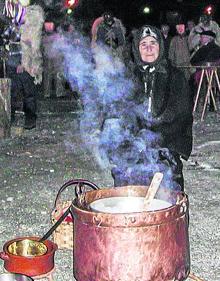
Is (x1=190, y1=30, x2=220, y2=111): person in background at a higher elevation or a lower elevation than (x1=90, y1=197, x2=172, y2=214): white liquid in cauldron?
higher

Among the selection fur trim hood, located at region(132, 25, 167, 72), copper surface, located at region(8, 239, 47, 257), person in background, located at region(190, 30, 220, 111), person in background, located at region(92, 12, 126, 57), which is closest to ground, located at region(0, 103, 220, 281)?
copper surface, located at region(8, 239, 47, 257)

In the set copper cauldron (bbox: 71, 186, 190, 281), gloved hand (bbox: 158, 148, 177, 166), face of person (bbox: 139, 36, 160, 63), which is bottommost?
copper cauldron (bbox: 71, 186, 190, 281)

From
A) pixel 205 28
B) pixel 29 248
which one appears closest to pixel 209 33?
pixel 205 28

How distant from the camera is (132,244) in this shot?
346 centimetres

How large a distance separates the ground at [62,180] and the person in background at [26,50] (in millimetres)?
649

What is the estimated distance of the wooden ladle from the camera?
3762 millimetres

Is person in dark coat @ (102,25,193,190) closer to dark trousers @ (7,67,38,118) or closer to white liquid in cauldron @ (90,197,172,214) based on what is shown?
white liquid in cauldron @ (90,197,172,214)

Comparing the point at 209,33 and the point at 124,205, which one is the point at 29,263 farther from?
the point at 209,33

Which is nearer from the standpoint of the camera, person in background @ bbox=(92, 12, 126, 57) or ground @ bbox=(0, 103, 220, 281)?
ground @ bbox=(0, 103, 220, 281)

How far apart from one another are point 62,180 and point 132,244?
150 inches

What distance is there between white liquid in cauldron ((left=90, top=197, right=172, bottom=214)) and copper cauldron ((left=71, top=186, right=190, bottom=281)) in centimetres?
23

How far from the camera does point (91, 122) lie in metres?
11.9

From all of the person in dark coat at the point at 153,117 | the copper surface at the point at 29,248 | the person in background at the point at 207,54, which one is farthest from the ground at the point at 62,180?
the person in background at the point at 207,54

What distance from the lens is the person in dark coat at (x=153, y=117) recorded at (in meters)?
5.12
